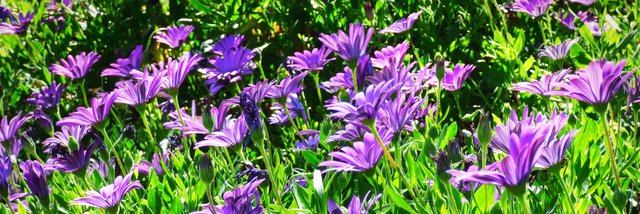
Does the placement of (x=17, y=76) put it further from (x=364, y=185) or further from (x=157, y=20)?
(x=364, y=185)

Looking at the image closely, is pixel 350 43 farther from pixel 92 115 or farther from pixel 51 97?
pixel 51 97

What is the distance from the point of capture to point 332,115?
1.35 metres

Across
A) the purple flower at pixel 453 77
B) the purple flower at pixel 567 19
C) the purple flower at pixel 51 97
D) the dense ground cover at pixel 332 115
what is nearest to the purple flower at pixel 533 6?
the dense ground cover at pixel 332 115

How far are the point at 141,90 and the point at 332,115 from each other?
1.89ft

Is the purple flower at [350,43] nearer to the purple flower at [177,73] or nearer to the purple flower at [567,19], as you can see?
the purple flower at [177,73]

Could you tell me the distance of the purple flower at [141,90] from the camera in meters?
1.75

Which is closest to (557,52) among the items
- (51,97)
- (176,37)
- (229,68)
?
(229,68)

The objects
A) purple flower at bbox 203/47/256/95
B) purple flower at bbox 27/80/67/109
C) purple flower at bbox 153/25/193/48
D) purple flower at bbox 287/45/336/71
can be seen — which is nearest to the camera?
purple flower at bbox 287/45/336/71

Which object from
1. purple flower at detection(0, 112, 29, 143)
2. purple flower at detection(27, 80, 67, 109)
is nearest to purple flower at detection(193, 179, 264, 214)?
purple flower at detection(0, 112, 29, 143)

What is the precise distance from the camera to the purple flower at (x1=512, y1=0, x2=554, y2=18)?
2.35 metres

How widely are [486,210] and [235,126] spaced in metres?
0.46

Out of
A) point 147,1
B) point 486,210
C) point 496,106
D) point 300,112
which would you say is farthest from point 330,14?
point 486,210

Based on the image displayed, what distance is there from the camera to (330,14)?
2818 millimetres

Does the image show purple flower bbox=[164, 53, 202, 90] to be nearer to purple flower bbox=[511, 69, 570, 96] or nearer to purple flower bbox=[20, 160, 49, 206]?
purple flower bbox=[20, 160, 49, 206]
